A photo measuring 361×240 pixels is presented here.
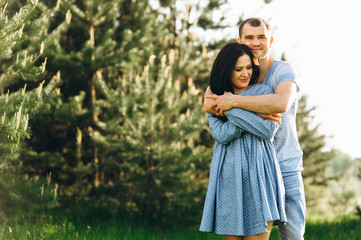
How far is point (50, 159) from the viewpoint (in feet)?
18.6

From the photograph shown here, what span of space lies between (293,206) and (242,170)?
63cm

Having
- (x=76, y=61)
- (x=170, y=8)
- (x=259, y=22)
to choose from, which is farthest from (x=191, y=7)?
(x=259, y=22)

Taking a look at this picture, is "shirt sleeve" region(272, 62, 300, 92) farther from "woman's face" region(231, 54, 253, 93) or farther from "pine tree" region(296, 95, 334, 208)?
"pine tree" region(296, 95, 334, 208)

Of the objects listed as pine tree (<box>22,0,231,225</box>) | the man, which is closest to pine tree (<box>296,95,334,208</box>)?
pine tree (<box>22,0,231,225</box>)

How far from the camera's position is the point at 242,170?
2332mm

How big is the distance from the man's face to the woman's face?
365 mm

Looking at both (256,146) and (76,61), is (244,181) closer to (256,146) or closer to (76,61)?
(256,146)

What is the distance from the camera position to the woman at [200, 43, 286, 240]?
7.43 ft

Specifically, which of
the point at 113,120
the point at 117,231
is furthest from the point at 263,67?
the point at 113,120

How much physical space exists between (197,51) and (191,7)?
2.78 feet

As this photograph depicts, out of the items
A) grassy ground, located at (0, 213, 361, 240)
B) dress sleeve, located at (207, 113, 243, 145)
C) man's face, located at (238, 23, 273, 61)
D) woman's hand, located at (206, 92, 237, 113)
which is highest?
man's face, located at (238, 23, 273, 61)

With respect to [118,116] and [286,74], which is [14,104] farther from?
[286,74]

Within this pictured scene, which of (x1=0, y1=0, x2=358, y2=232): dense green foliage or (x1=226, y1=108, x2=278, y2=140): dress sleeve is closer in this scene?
(x1=226, y1=108, x2=278, y2=140): dress sleeve

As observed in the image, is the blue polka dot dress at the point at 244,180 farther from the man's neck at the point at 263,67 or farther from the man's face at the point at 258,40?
the man's face at the point at 258,40
